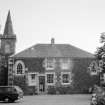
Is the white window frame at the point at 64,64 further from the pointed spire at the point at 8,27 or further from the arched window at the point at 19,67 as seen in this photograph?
the pointed spire at the point at 8,27

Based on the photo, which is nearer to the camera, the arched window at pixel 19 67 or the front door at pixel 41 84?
the front door at pixel 41 84

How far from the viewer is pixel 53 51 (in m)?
54.1

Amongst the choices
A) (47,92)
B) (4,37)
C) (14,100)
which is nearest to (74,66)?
(47,92)

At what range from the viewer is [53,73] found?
5231 cm

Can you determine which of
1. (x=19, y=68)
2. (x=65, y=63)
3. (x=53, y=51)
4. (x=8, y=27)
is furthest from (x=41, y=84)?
(x=8, y=27)

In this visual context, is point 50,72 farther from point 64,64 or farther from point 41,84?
point 64,64

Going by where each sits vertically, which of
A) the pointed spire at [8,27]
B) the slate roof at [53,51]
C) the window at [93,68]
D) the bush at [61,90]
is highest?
the pointed spire at [8,27]

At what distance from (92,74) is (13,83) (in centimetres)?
1409

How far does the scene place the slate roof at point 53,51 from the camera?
52938 mm

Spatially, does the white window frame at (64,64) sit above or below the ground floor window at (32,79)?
above

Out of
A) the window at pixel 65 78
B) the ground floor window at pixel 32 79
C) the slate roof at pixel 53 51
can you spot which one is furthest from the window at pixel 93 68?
the ground floor window at pixel 32 79

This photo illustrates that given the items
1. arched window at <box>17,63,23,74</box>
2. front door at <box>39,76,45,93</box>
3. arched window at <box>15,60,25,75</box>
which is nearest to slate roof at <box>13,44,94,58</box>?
arched window at <box>15,60,25,75</box>

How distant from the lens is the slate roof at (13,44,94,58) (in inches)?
2084

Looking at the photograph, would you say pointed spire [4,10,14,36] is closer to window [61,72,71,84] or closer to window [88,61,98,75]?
window [61,72,71,84]
